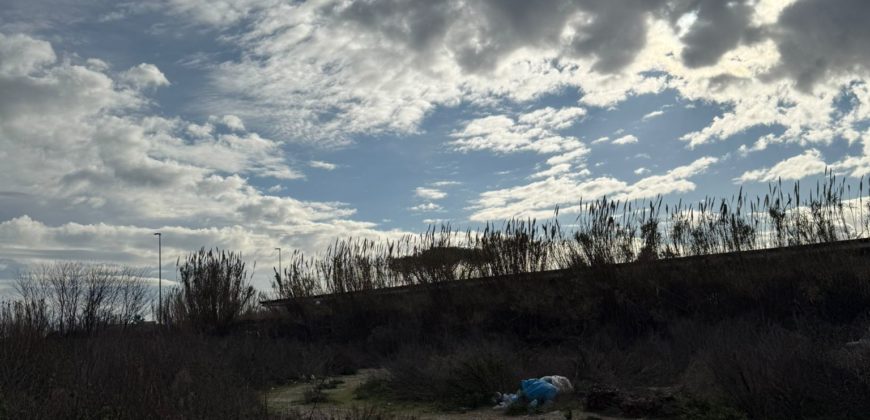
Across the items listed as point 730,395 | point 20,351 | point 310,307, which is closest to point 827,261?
point 730,395

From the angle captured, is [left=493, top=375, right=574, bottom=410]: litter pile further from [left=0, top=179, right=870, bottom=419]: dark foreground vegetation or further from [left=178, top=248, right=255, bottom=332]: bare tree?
[left=178, top=248, right=255, bottom=332]: bare tree

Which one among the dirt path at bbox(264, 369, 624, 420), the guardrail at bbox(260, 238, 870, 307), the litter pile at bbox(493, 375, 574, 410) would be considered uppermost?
the guardrail at bbox(260, 238, 870, 307)

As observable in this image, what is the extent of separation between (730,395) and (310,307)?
17557mm

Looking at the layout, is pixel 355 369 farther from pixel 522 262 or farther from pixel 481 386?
pixel 481 386

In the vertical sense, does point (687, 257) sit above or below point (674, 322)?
above

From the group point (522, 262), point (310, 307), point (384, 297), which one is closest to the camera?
point (522, 262)

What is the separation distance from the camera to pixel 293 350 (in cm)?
1847

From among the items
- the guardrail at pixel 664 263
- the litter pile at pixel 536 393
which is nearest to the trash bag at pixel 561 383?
the litter pile at pixel 536 393

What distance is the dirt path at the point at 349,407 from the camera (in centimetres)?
920

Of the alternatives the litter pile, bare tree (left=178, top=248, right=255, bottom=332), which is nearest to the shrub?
bare tree (left=178, top=248, right=255, bottom=332)

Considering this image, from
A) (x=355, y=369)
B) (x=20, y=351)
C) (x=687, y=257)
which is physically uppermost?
(x=687, y=257)

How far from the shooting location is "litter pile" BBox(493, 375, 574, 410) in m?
10.2

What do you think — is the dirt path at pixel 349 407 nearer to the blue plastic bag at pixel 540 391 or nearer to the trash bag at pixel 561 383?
the blue plastic bag at pixel 540 391

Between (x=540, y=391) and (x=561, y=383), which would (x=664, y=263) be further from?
(x=540, y=391)
